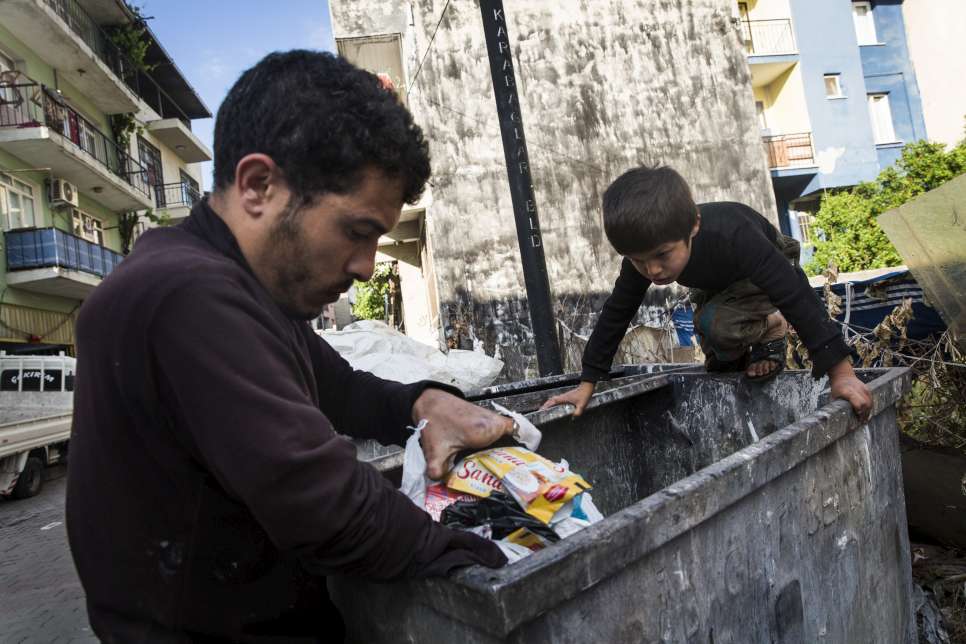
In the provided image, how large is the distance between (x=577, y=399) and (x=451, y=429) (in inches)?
50.9

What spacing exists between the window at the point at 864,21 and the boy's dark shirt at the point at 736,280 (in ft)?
69.3

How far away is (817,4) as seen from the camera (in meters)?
19.0

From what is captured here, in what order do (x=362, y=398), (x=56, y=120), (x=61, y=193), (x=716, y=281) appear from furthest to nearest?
Answer: (x=61, y=193)
(x=56, y=120)
(x=716, y=281)
(x=362, y=398)

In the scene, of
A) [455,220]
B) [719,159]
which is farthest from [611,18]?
[455,220]

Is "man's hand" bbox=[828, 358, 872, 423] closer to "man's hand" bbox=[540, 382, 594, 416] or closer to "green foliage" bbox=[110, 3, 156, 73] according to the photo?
"man's hand" bbox=[540, 382, 594, 416]

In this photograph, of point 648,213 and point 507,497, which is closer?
point 507,497

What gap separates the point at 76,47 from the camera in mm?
17484

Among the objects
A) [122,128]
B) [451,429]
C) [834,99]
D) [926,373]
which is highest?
[122,128]

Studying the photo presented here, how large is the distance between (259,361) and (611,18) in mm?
14527

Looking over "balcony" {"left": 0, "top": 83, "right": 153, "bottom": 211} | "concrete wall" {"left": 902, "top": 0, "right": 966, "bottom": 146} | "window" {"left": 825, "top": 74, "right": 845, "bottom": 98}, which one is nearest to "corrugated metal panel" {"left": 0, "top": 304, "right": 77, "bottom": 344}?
"balcony" {"left": 0, "top": 83, "right": 153, "bottom": 211}

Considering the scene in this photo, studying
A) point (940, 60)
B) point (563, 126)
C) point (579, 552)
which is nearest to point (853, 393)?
point (579, 552)

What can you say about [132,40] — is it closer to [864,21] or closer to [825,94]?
[825,94]

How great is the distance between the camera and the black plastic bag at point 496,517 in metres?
1.31

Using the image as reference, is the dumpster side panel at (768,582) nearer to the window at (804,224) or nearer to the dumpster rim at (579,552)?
the dumpster rim at (579,552)
